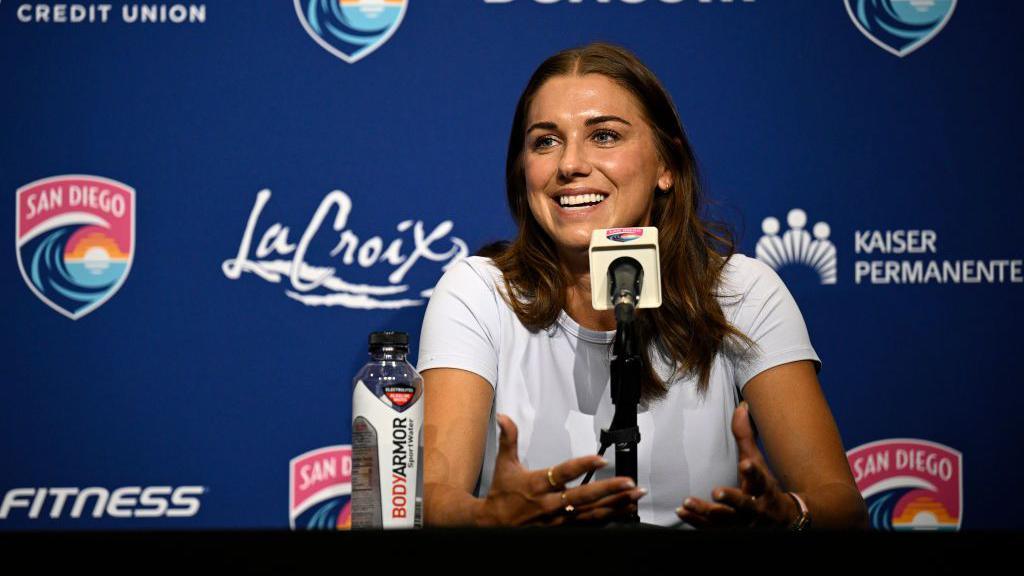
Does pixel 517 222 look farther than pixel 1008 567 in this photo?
Yes

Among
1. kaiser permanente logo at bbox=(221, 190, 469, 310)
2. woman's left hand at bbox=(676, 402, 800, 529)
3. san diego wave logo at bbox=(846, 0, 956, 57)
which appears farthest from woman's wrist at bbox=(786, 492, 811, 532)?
san diego wave logo at bbox=(846, 0, 956, 57)

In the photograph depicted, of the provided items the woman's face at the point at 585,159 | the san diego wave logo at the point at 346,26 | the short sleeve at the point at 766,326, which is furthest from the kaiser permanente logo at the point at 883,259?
the san diego wave logo at the point at 346,26

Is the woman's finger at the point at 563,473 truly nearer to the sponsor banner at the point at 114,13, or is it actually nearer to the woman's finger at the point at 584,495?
the woman's finger at the point at 584,495

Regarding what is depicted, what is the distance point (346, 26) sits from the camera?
229 centimetres

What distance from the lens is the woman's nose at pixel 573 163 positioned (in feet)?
5.68

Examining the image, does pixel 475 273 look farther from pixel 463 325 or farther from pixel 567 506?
pixel 567 506

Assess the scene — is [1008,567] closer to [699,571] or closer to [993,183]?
[699,571]

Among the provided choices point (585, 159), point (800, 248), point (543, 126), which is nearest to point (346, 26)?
point (543, 126)

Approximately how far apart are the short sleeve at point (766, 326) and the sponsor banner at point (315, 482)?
98 centimetres

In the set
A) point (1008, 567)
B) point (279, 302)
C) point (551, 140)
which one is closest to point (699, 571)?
point (1008, 567)

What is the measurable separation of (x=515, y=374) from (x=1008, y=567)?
45.6 inches

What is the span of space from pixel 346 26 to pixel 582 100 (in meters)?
0.78

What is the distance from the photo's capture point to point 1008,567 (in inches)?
24.0

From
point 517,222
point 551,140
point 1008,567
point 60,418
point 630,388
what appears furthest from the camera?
point 60,418
